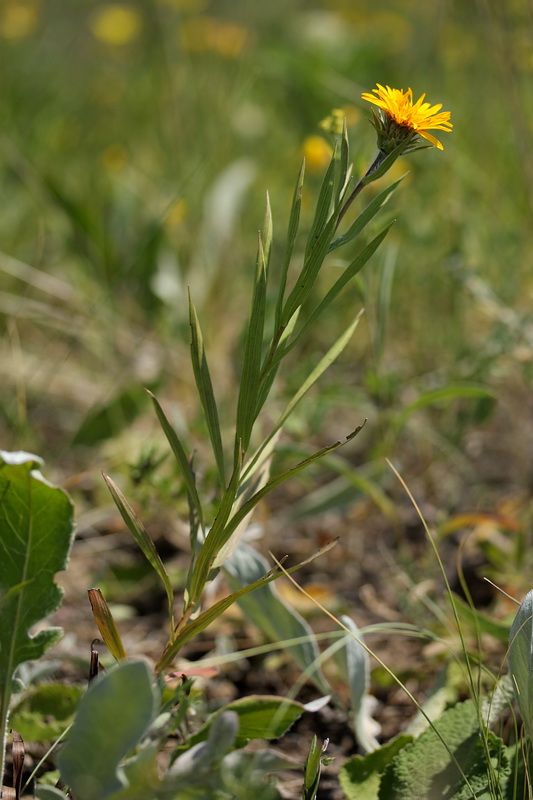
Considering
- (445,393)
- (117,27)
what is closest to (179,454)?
(445,393)

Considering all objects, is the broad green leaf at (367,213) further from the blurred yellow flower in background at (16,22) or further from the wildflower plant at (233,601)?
the blurred yellow flower in background at (16,22)

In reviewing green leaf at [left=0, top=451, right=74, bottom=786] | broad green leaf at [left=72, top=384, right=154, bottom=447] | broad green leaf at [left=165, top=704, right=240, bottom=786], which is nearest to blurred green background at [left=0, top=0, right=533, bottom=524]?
broad green leaf at [left=72, top=384, right=154, bottom=447]

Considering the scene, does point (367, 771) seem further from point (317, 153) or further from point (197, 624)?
point (317, 153)

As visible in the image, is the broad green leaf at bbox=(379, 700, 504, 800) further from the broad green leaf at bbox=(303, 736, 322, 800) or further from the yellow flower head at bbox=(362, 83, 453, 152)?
the yellow flower head at bbox=(362, 83, 453, 152)

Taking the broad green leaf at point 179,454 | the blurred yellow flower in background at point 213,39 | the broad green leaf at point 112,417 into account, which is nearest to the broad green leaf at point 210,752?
the broad green leaf at point 179,454

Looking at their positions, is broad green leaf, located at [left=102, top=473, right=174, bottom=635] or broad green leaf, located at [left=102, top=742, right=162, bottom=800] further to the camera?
broad green leaf, located at [left=102, top=473, right=174, bottom=635]

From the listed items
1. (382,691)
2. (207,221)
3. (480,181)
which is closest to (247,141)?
(207,221)
